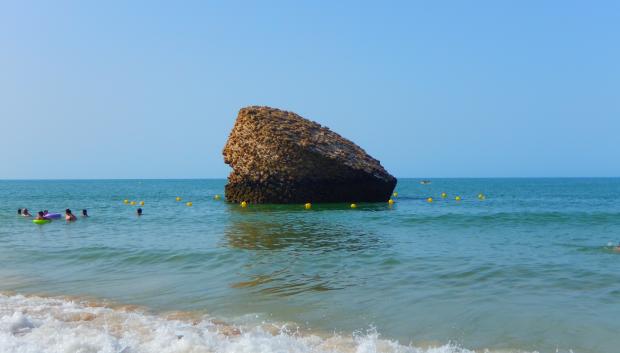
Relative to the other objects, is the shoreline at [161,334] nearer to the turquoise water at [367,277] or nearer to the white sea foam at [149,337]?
the white sea foam at [149,337]

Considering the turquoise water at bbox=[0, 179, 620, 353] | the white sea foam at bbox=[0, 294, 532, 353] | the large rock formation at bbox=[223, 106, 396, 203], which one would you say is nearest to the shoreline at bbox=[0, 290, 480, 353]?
the white sea foam at bbox=[0, 294, 532, 353]

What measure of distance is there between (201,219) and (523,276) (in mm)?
19375

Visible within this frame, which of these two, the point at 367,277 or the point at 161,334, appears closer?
the point at 161,334

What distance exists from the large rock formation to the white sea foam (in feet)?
84.3

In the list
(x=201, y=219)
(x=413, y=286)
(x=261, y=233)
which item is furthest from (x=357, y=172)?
(x=413, y=286)

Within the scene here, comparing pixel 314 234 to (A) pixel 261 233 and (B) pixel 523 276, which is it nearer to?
(A) pixel 261 233

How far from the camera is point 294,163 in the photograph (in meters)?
34.0

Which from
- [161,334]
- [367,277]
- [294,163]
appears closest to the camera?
[161,334]

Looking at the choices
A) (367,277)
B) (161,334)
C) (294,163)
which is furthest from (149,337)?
(294,163)

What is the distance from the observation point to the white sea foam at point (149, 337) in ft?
20.7

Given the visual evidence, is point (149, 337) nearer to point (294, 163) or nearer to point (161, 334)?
point (161, 334)

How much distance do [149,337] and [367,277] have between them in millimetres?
5464

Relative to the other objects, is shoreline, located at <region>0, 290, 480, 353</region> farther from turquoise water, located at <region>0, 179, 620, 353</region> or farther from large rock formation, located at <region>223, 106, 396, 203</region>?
large rock formation, located at <region>223, 106, 396, 203</region>

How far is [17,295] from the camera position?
9.93m
